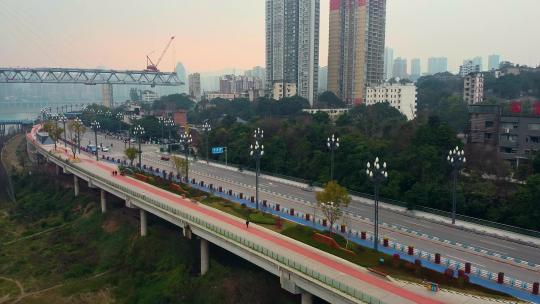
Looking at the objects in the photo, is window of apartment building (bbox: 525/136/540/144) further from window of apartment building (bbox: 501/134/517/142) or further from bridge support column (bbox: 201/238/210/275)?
bridge support column (bbox: 201/238/210/275)

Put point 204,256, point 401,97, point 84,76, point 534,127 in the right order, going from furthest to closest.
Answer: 1. point 401,97
2. point 84,76
3. point 534,127
4. point 204,256

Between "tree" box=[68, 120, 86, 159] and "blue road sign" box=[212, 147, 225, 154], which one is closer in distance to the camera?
"blue road sign" box=[212, 147, 225, 154]

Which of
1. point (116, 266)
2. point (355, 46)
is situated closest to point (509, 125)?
point (116, 266)

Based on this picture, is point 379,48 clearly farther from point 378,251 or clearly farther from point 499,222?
Result: point 378,251

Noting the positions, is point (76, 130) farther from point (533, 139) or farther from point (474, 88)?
point (474, 88)

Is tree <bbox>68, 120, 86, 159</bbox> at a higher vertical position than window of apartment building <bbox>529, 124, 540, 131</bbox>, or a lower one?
lower

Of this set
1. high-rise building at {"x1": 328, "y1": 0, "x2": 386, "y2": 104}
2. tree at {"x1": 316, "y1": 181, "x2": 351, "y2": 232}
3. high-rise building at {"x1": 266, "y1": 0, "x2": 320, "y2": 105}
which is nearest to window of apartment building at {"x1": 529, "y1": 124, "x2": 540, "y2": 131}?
tree at {"x1": 316, "y1": 181, "x2": 351, "y2": 232}

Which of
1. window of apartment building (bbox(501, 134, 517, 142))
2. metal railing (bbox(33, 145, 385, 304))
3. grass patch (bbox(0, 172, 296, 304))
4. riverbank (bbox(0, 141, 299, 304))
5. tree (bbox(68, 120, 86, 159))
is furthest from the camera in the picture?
tree (bbox(68, 120, 86, 159))
